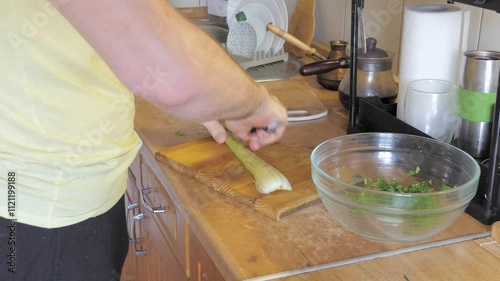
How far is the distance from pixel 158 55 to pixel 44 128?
13.8 inches

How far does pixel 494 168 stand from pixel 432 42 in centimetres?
28

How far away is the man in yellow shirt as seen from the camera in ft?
2.27

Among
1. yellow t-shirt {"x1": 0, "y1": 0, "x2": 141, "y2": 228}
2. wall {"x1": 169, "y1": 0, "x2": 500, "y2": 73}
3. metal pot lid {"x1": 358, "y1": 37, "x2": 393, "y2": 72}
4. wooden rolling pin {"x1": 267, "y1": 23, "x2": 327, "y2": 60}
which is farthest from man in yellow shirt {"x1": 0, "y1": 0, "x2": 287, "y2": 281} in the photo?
wooden rolling pin {"x1": 267, "y1": 23, "x2": 327, "y2": 60}

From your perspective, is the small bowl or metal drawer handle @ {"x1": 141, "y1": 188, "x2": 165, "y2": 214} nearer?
the small bowl

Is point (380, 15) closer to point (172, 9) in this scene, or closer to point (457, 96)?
point (457, 96)

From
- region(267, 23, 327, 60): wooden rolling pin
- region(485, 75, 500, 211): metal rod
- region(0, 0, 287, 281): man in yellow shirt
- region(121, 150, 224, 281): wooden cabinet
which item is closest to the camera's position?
region(0, 0, 287, 281): man in yellow shirt

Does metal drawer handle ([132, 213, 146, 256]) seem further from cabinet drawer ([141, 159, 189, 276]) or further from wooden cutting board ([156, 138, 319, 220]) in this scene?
wooden cutting board ([156, 138, 319, 220])

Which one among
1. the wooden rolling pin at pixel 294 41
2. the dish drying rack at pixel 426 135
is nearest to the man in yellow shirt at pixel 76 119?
the dish drying rack at pixel 426 135

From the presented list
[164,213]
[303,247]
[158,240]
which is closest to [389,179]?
[303,247]

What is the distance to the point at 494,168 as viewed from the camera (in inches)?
33.1

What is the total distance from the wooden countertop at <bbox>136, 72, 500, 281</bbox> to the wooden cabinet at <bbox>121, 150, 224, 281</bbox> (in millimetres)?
72

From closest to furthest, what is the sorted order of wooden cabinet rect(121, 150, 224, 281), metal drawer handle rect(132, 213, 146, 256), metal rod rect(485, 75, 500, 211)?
metal rod rect(485, 75, 500, 211) → wooden cabinet rect(121, 150, 224, 281) → metal drawer handle rect(132, 213, 146, 256)

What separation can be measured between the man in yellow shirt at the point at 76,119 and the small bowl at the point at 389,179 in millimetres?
122

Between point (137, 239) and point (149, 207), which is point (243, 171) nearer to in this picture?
point (149, 207)
